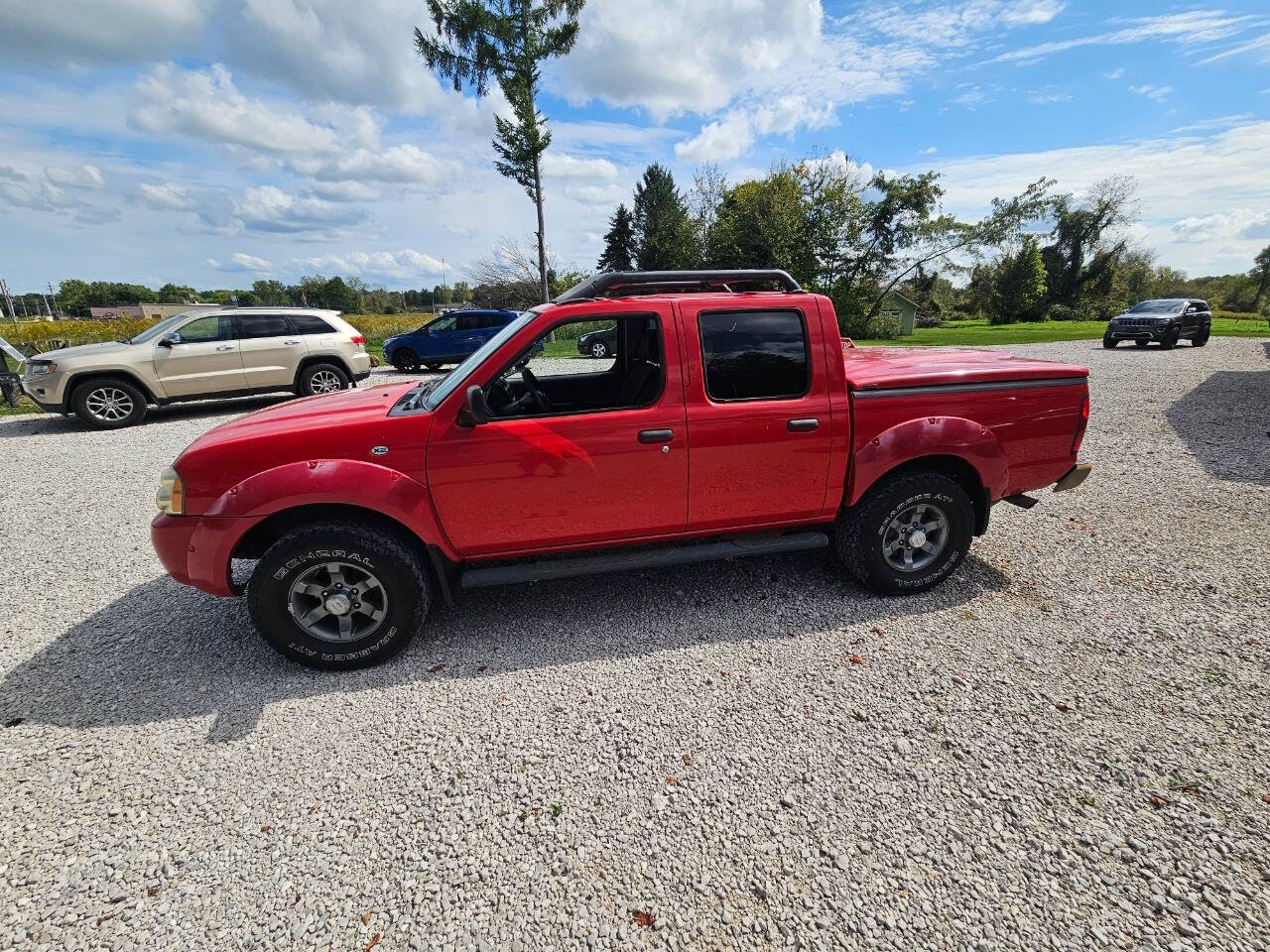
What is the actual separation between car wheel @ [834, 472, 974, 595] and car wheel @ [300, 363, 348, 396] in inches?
384

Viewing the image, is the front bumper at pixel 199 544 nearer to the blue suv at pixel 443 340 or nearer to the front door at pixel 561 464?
the front door at pixel 561 464

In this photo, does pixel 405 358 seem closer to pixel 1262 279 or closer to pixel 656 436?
pixel 656 436

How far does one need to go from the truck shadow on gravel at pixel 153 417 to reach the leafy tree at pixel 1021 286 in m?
58.8

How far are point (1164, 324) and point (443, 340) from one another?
22.4m

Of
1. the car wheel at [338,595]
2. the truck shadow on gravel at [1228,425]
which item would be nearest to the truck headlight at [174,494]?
the car wheel at [338,595]

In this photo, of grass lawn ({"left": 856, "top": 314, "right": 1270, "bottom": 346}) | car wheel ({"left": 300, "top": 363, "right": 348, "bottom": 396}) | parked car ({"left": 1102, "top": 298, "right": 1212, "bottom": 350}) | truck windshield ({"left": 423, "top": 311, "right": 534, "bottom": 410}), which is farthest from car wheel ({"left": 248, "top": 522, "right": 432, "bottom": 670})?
parked car ({"left": 1102, "top": 298, "right": 1212, "bottom": 350})

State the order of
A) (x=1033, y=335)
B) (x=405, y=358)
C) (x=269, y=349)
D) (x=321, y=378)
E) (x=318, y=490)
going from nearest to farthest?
1. (x=318, y=490)
2. (x=269, y=349)
3. (x=321, y=378)
4. (x=405, y=358)
5. (x=1033, y=335)

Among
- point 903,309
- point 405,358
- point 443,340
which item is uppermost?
point 903,309

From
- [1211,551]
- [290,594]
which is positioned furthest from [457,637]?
[1211,551]

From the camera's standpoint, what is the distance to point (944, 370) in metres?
3.57

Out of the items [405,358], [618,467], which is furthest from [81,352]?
[618,467]

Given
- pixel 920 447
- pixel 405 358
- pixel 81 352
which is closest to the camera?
pixel 920 447

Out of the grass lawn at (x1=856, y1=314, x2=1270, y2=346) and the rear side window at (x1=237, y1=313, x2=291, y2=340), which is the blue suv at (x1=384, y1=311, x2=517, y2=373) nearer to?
the rear side window at (x1=237, y1=313, x2=291, y2=340)

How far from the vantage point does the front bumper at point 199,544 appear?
2848 mm
